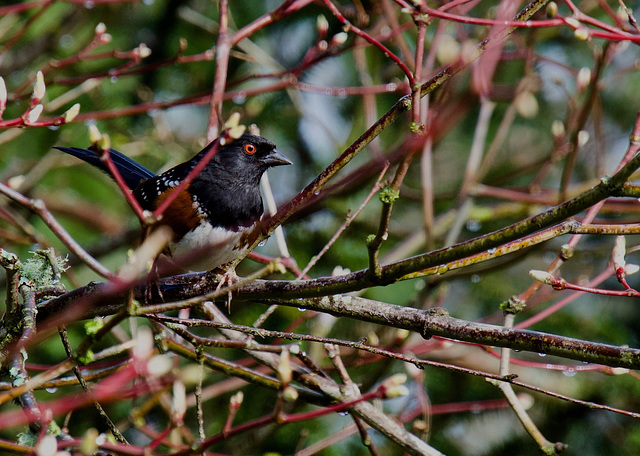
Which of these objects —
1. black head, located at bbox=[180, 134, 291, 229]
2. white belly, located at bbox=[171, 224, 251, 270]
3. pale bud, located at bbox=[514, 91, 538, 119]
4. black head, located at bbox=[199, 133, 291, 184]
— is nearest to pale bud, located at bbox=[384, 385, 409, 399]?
white belly, located at bbox=[171, 224, 251, 270]

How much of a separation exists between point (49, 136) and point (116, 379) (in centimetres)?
337

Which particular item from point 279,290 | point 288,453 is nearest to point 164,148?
point 288,453

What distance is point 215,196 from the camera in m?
2.48

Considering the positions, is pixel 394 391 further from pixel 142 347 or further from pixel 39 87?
pixel 39 87

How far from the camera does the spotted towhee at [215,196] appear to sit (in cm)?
231

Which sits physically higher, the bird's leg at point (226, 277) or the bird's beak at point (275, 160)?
the bird's beak at point (275, 160)

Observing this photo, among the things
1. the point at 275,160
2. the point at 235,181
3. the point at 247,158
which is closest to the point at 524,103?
the point at 275,160

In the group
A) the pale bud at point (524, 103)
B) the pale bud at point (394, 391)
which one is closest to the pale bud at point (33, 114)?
the pale bud at point (394, 391)

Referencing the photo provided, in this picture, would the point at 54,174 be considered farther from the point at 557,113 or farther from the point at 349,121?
the point at 557,113

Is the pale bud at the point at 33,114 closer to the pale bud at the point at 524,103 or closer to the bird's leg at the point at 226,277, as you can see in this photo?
the bird's leg at the point at 226,277

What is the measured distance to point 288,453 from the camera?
10.0 ft

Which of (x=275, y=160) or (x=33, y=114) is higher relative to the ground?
(x=275, y=160)

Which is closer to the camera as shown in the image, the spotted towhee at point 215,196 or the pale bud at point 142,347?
the pale bud at point 142,347

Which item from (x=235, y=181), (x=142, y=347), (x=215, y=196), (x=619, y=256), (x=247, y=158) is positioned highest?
(x=619, y=256)
